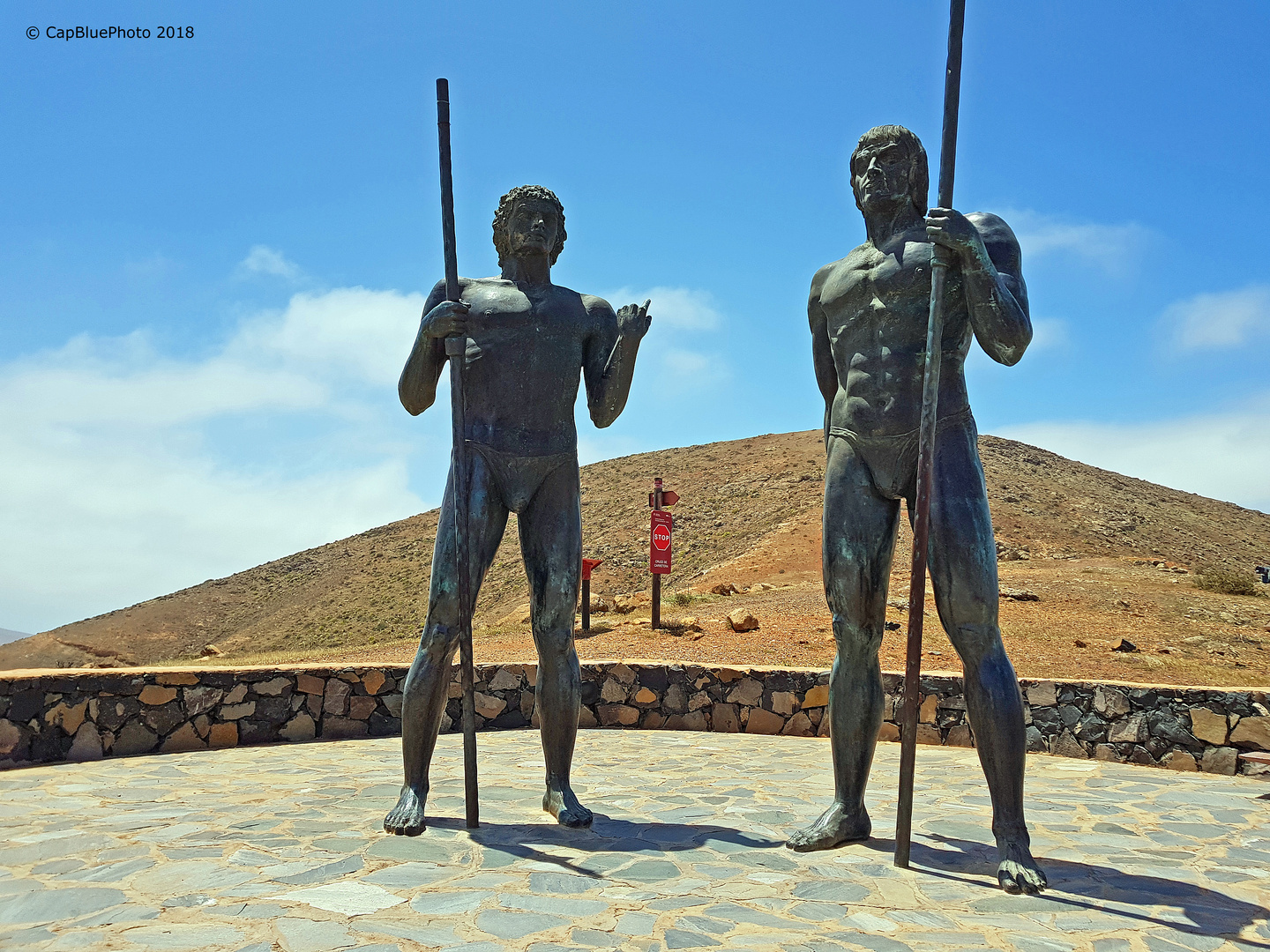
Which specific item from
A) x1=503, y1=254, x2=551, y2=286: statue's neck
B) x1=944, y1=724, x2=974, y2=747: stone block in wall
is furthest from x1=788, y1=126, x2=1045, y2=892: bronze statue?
x1=944, y1=724, x2=974, y2=747: stone block in wall

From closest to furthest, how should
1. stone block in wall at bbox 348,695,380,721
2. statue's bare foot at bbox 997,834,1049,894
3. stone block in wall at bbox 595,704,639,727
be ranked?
statue's bare foot at bbox 997,834,1049,894 < stone block in wall at bbox 348,695,380,721 < stone block in wall at bbox 595,704,639,727

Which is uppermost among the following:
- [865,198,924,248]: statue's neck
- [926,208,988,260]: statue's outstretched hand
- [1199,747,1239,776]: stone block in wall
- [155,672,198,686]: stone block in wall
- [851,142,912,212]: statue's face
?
[851,142,912,212]: statue's face

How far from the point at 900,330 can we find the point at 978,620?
1177 mm

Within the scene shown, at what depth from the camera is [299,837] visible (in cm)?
428

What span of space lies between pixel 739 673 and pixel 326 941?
5.57 meters

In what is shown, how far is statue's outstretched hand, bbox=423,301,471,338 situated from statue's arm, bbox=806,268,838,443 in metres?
1.54

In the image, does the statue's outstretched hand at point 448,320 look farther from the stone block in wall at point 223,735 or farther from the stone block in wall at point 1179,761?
the stone block in wall at point 1179,761

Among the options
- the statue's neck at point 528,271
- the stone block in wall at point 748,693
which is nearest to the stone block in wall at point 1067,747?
the stone block in wall at point 748,693

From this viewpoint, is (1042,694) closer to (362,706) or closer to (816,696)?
(816,696)

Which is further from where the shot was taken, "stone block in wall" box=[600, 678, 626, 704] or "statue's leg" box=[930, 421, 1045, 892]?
"stone block in wall" box=[600, 678, 626, 704]

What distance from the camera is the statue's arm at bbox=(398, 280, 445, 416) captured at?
475 centimetres

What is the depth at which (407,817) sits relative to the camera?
4340 mm

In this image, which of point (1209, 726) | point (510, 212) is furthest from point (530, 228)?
point (1209, 726)

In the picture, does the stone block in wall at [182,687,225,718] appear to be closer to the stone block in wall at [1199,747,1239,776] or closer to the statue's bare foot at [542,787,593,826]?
the statue's bare foot at [542,787,593,826]
